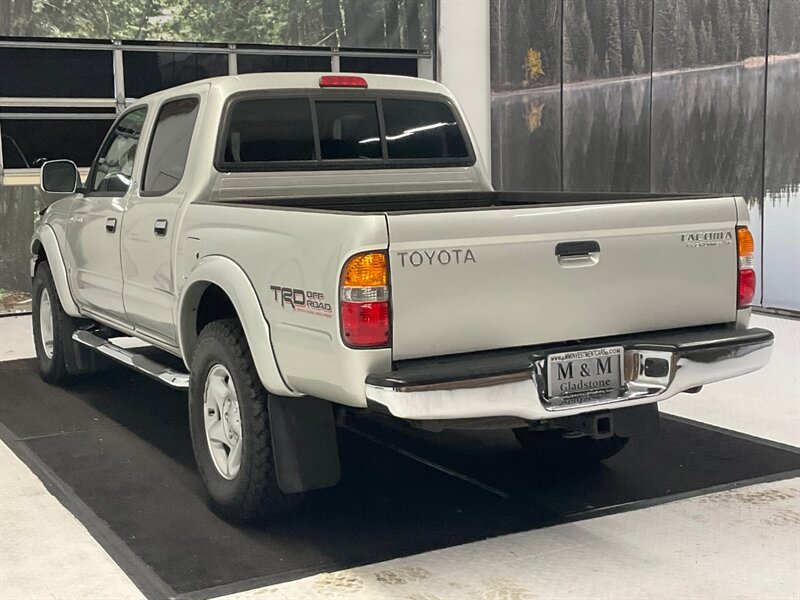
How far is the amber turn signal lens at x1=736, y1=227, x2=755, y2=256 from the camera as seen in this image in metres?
3.79

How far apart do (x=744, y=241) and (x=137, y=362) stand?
2835 millimetres

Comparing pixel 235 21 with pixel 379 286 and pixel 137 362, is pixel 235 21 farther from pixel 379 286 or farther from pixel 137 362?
pixel 379 286

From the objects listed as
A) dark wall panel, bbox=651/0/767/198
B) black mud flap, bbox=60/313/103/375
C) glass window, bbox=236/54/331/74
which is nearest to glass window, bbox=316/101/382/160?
black mud flap, bbox=60/313/103/375

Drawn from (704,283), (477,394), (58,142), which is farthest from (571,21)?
(477,394)

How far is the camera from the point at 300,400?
3707mm

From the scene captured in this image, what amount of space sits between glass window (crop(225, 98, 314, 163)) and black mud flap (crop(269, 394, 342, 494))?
1340 millimetres

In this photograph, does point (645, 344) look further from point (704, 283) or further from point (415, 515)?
point (415, 515)

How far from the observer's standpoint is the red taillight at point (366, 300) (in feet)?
10.4

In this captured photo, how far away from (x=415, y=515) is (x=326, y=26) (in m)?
8.74

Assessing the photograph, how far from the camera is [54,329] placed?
249 inches

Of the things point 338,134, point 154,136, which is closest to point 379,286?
point 338,134

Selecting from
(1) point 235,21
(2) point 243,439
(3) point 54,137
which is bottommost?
(2) point 243,439

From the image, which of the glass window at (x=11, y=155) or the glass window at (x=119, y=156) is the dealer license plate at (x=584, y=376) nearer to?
the glass window at (x=119, y=156)

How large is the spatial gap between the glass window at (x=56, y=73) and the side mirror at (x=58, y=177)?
200 inches
